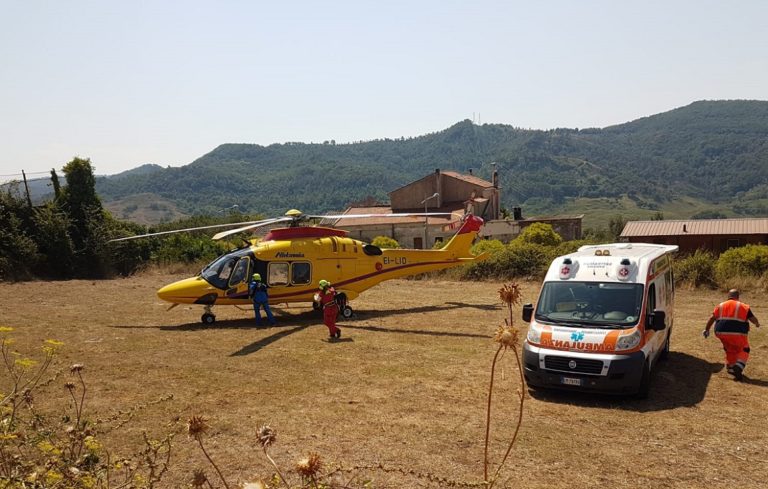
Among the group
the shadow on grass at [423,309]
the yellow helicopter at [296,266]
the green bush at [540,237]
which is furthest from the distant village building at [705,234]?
the yellow helicopter at [296,266]

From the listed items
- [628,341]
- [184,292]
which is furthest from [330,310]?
[628,341]

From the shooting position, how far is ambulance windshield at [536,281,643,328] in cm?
873

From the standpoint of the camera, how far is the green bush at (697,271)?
19.5m

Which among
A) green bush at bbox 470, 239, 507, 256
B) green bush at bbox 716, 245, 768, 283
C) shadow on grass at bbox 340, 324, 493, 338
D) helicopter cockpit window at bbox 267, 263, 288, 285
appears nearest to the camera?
shadow on grass at bbox 340, 324, 493, 338

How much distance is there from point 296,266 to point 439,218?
37.6 m

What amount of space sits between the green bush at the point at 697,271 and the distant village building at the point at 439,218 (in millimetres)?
21585

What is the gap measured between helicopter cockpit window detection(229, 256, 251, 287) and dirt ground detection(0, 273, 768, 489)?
1.18 m

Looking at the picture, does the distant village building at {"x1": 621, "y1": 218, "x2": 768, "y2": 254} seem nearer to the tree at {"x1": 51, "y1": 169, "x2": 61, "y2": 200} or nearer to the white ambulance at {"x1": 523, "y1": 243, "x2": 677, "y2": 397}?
the white ambulance at {"x1": 523, "y1": 243, "x2": 677, "y2": 397}

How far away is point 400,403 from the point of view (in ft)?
27.0

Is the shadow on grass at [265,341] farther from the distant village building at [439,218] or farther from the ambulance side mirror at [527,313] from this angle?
the distant village building at [439,218]

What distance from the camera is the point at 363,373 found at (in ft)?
32.4

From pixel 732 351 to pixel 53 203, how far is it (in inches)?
1203

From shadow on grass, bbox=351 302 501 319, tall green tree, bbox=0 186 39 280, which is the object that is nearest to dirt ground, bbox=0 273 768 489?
shadow on grass, bbox=351 302 501 319

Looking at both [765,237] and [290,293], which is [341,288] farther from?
[765,237]
